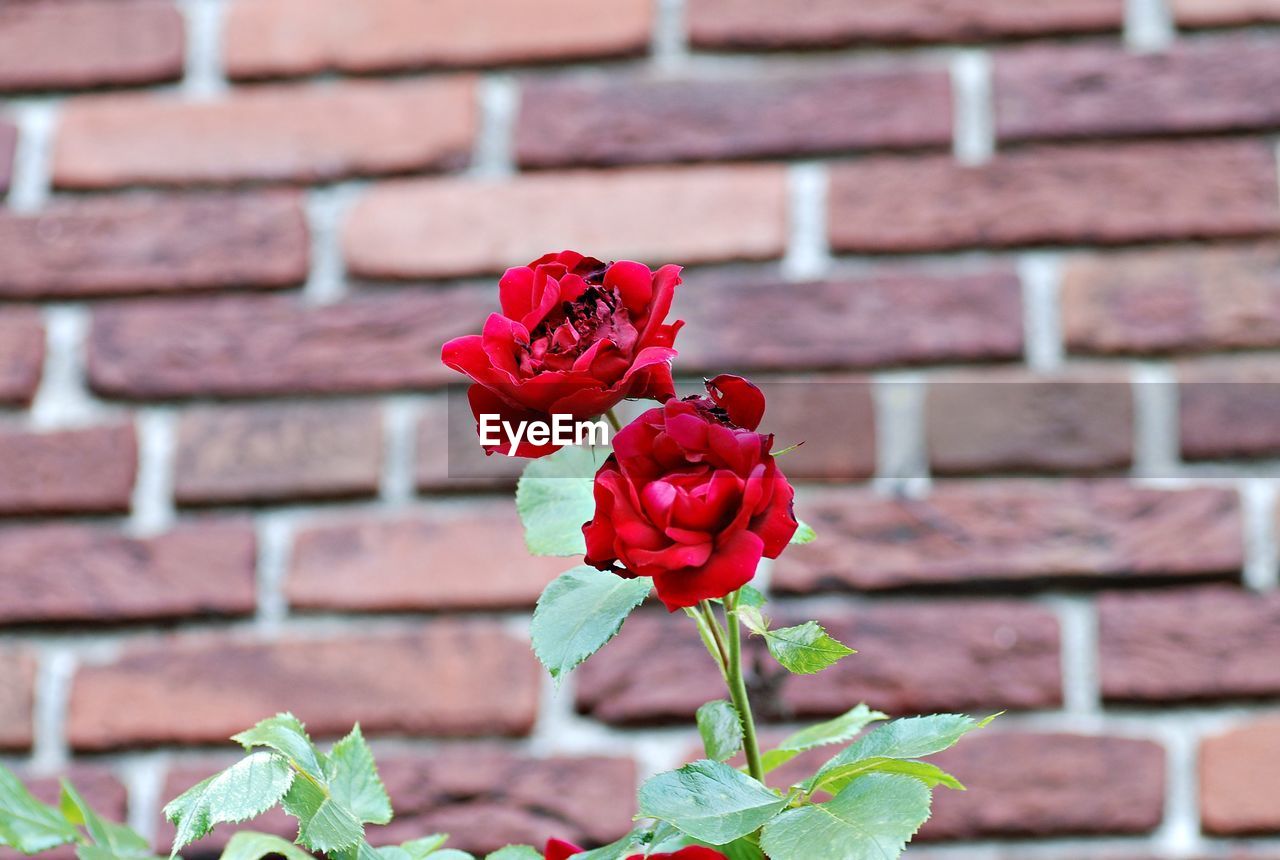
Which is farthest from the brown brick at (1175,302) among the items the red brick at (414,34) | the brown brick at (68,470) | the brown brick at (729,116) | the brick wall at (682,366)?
the brown brick at (68,470)

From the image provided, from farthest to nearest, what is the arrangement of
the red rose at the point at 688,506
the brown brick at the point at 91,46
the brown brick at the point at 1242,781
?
the brown brick at the point at 91,46 → the brown brick at the point at 1242,781 → the red rose at the point at 688,506

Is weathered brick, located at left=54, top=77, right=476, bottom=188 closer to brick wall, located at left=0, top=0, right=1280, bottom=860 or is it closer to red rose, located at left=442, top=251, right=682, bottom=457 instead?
brick wall, located at left=0, top=0, right=1280, bottom=860

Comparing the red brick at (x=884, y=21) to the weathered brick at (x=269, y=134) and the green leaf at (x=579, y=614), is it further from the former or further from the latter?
the green leaf at (x=579, y=614)

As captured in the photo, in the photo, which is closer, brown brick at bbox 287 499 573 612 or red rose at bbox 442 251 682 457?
red rose at bbox 442 251 682 457

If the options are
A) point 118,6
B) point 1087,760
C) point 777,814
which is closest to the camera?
point 777,814

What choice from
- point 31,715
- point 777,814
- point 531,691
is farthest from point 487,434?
point 31,715

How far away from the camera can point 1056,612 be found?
679 mm

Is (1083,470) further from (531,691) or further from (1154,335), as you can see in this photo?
(531,691)

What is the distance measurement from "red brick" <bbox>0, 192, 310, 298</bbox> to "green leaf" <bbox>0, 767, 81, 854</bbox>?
42 cm

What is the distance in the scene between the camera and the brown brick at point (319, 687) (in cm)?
70

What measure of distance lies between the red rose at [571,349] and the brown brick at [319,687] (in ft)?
1.38

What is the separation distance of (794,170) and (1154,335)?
0.73 ft

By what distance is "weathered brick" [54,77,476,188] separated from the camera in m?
0.75

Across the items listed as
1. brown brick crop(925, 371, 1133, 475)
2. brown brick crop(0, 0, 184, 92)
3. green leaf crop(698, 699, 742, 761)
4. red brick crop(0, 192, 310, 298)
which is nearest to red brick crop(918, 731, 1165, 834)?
brown brick crop(925, 371, 1133, 475)
